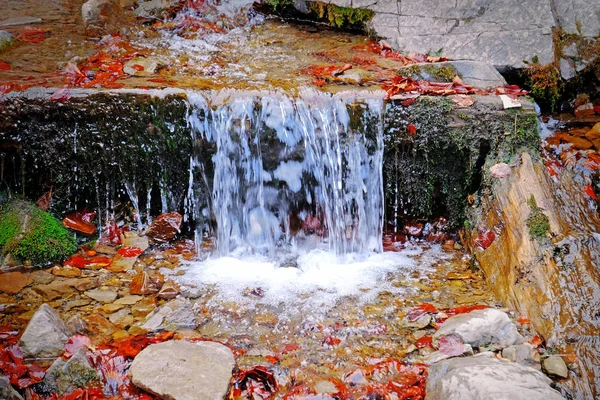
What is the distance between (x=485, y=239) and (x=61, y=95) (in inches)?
161

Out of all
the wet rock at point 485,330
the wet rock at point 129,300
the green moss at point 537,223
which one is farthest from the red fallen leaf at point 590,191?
the wet rock at point 129,300

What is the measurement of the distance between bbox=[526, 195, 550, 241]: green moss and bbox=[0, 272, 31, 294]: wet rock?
413 centimetres

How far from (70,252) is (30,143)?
110 cm

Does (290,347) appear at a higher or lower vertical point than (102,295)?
lower

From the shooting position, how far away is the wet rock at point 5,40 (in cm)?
588

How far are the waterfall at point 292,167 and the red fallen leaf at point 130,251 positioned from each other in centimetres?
69

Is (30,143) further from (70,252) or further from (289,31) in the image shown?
(289,31)

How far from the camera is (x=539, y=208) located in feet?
12.3

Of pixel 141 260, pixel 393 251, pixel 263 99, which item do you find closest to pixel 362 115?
pixel 263 99

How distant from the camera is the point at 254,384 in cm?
304

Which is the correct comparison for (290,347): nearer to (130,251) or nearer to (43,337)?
(43,337)

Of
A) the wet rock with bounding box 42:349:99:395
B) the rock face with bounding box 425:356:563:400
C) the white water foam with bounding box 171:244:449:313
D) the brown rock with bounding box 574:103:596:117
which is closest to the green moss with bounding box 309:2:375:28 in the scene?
the brown rock with bounding box 574:103:596:117

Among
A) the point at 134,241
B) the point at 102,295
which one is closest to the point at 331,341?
the point at 102,295

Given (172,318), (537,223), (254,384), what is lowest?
(254,384)
